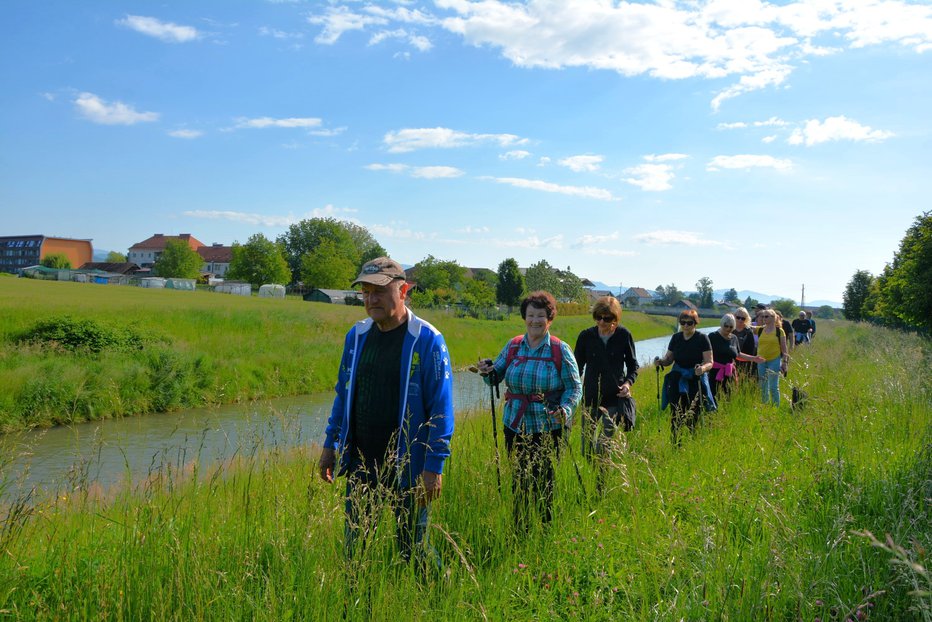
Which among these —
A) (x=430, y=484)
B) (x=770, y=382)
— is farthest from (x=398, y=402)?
(x=770, y=382)

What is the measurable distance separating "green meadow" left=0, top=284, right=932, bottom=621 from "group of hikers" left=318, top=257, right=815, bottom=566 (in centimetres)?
16

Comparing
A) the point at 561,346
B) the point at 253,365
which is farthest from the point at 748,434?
the point at 253,365

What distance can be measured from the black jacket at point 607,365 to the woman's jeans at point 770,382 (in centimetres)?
367

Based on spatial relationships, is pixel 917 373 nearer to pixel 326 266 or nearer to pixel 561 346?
pixel 561 346

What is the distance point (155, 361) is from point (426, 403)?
608 inches

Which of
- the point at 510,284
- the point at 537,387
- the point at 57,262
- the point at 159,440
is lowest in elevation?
the point at 159,440

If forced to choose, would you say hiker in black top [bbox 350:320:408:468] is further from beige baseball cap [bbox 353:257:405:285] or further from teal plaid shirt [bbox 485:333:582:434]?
teal plaid shirt [bbox 485:333:582:434]

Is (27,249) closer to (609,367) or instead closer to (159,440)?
(159,440)

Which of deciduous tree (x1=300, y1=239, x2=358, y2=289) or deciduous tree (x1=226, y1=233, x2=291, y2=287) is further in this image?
deciduous tree (x1=226, y1=233, x2=291, y2=287)

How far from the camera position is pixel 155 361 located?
16.5 metres

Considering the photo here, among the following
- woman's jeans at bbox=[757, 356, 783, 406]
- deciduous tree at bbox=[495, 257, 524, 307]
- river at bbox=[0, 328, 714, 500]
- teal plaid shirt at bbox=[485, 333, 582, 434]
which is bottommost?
river at bbox=[0, 328, 714, 500]

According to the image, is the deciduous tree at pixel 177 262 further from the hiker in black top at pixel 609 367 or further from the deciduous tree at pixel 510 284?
the hiker in black top at pixel 609 367

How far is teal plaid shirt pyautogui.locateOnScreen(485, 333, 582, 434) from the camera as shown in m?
4.46

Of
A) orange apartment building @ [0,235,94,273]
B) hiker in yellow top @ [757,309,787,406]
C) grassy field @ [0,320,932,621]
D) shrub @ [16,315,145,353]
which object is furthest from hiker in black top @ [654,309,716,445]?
orange apartment building @ [0,235,94,273]
